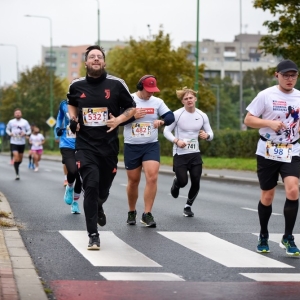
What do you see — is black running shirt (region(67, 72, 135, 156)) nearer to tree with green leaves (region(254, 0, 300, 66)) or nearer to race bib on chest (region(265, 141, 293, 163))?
race bib on chest (region(265, 141, 293, 163))

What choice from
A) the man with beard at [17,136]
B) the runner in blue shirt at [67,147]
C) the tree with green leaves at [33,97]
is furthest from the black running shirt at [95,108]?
the tree with green leaves at [33,97]

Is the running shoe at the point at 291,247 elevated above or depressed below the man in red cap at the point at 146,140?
below

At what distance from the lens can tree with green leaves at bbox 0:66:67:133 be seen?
82875mm

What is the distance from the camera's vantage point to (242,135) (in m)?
43.9

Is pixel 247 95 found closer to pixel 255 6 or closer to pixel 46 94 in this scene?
pixel 46 94

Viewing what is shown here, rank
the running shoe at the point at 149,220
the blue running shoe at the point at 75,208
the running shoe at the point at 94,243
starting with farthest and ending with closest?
1. the blue running shoe at the point at 75,208
2. the running shoe at the point at 149,220
3. the running shoe at the point at 94,243

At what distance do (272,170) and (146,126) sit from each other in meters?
2.93

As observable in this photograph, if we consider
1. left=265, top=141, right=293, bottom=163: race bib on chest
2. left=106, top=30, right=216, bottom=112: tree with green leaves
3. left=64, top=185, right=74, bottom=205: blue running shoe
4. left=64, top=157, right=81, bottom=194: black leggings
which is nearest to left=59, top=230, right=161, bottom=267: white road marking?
left=265, top=141, right=293, bottom=163: race bib on chest

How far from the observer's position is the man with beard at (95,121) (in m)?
9.63

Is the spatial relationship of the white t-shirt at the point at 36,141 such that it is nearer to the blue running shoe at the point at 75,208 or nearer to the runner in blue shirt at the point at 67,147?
the runner in blue shirt at the point at 67,147

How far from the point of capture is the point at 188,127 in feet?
45.8

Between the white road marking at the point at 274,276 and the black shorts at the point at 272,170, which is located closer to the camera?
the white road marking at the point at 274,276

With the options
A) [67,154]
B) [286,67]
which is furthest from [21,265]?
[67,154]

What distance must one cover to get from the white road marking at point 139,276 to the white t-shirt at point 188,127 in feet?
19.4
